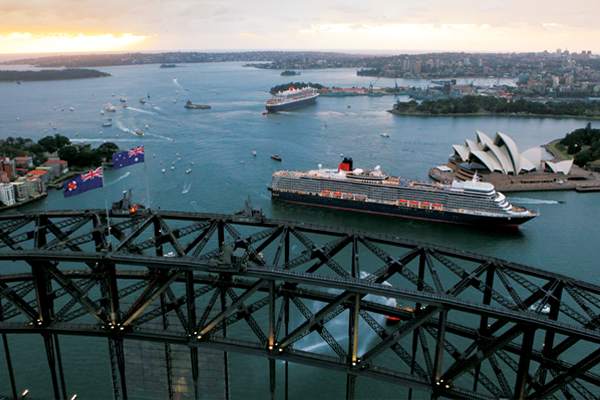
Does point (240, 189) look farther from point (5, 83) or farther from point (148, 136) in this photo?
point (5, 83)

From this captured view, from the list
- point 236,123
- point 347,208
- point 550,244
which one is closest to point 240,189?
point 347,208

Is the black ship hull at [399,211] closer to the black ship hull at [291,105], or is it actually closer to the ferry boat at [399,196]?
the ferry boat at [399,196]

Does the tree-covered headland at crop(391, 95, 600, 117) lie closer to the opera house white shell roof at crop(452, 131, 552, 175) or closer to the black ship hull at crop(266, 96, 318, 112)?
the black ship hull at crop(266, 96, 318, 112)

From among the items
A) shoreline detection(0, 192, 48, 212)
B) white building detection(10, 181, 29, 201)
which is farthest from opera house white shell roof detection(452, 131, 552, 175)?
white building detection(10, 181, 29, 201)

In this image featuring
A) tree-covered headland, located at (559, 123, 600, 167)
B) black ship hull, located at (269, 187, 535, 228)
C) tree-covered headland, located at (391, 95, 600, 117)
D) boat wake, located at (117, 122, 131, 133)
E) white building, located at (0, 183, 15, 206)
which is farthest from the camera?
tree-covered headland, located at (391, 95, 600, 117)

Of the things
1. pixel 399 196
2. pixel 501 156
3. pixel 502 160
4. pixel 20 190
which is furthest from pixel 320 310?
pixel 501 156
